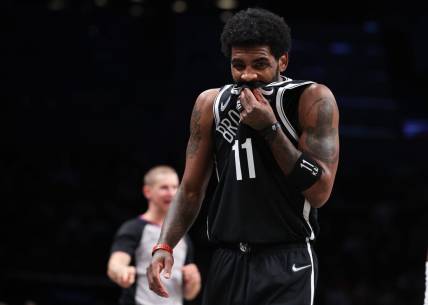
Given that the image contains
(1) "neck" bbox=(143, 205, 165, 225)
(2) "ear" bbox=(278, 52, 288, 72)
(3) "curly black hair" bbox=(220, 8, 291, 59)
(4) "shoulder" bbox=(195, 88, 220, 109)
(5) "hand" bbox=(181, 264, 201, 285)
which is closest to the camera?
(3) "curly black hair" bbox=(220, 8, 291, 59)

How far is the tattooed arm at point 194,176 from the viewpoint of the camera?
3410mm

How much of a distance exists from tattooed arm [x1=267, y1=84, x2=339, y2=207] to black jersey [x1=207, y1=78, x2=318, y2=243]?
40 mm

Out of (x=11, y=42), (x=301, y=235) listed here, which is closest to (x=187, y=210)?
(x=301, y=235)

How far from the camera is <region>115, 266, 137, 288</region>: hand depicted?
5.02 meters

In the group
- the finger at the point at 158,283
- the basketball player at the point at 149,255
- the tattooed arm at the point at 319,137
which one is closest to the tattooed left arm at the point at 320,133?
the tattooed arm at the point at 319,137

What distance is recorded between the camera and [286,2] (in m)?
11.0

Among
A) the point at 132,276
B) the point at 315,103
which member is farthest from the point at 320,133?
the point at 132,276

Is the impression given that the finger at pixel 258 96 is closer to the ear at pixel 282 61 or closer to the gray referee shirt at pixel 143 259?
the ear at pixel 282 61

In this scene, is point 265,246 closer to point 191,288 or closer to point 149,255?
point 191,288

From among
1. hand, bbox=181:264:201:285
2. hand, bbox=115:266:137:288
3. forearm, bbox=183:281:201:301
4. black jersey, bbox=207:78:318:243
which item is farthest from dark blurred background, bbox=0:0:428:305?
black jersey, bbox=207:78:318:243

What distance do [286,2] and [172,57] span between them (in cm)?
176

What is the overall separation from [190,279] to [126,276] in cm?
53

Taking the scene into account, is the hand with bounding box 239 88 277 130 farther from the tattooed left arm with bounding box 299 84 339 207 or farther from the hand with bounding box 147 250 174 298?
the hand with bounding box 147 250 174 298

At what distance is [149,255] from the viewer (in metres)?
5.55
